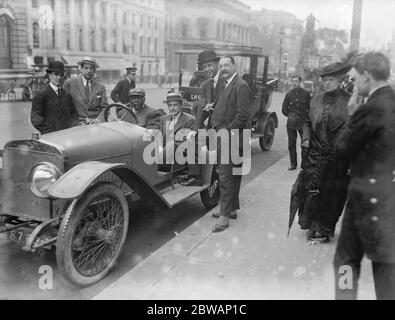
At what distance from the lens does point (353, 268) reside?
7.61 feet

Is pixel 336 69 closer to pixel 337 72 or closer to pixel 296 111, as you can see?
pixel 337 72

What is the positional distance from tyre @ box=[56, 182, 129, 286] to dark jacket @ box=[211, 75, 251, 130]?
4.85 feet

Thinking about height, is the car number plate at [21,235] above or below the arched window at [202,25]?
below

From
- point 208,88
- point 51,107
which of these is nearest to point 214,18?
point 208,88

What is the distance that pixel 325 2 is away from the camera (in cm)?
375

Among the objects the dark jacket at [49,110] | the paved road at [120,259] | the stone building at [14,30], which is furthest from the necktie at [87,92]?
the stone building at [14,30]

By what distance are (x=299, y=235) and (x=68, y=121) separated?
3.01 metres

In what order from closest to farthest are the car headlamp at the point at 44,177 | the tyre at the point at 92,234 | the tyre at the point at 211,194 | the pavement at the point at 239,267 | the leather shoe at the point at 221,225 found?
the pavement at the point at 239,267 → the tyre at the point at 92,234 → the car headlamp at the point at 44,177 → the leather shoe at the point at 221,225 → the tyre at the point at 211,194

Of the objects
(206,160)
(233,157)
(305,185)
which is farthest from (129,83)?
(305,185)

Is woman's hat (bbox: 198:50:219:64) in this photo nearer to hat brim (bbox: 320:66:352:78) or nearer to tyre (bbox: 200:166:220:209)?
tyre (bbox: 200:166:220:209)

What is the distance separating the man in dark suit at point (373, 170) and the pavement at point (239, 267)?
71cm

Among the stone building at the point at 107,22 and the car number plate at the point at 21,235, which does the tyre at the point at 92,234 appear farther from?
the stone building at the point at 107,22

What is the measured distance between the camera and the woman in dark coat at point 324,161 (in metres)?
3.83

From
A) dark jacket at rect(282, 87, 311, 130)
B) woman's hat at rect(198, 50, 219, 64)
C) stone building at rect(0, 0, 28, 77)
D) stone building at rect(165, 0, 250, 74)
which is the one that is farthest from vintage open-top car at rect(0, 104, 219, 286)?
stone building at rect(0, 0, 28, 77)
